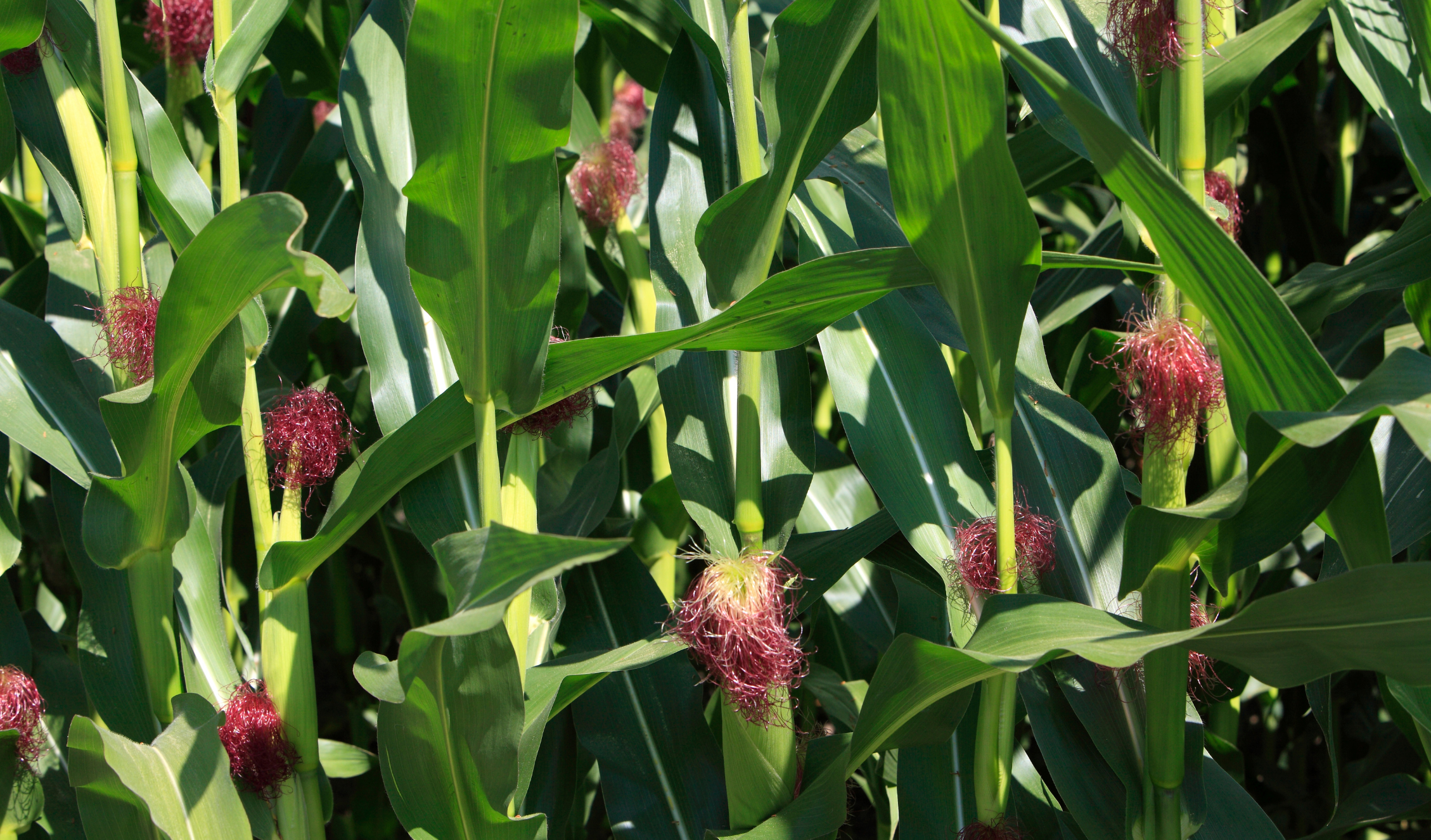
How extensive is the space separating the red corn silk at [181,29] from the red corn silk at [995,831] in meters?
1.40

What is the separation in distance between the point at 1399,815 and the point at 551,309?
4.08 feet

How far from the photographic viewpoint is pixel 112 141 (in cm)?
95

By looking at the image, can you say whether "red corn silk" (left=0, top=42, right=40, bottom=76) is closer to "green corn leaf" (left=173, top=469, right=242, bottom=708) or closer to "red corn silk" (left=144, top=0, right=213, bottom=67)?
"red corn silk" (left=144, top=0, right=213, bottom=67)

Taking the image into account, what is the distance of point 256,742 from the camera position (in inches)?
38.0

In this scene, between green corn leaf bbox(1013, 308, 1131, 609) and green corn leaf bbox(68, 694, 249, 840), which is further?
green corn leaf bbox(1013, 308, 1131, 609)

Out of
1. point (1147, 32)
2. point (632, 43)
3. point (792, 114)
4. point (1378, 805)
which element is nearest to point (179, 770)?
point (792, 114)

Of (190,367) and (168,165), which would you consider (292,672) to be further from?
(168,165)

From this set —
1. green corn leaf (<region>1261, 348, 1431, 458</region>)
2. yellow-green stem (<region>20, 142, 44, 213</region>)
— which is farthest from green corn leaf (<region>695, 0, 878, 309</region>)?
yellow-green stem (<region>20, 142, 44, 213</region>)

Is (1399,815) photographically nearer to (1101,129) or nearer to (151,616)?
(1101,129)

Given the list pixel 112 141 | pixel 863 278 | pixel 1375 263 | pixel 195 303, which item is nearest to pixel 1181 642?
pixel 863 278

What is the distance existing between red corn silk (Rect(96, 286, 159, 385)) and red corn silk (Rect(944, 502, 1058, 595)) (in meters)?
0.81

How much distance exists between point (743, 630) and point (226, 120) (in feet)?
2.39

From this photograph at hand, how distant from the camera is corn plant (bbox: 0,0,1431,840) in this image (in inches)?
28.9

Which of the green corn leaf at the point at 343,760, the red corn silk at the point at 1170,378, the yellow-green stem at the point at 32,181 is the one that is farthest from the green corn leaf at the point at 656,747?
the yellow-green stem at the point at 32,181
